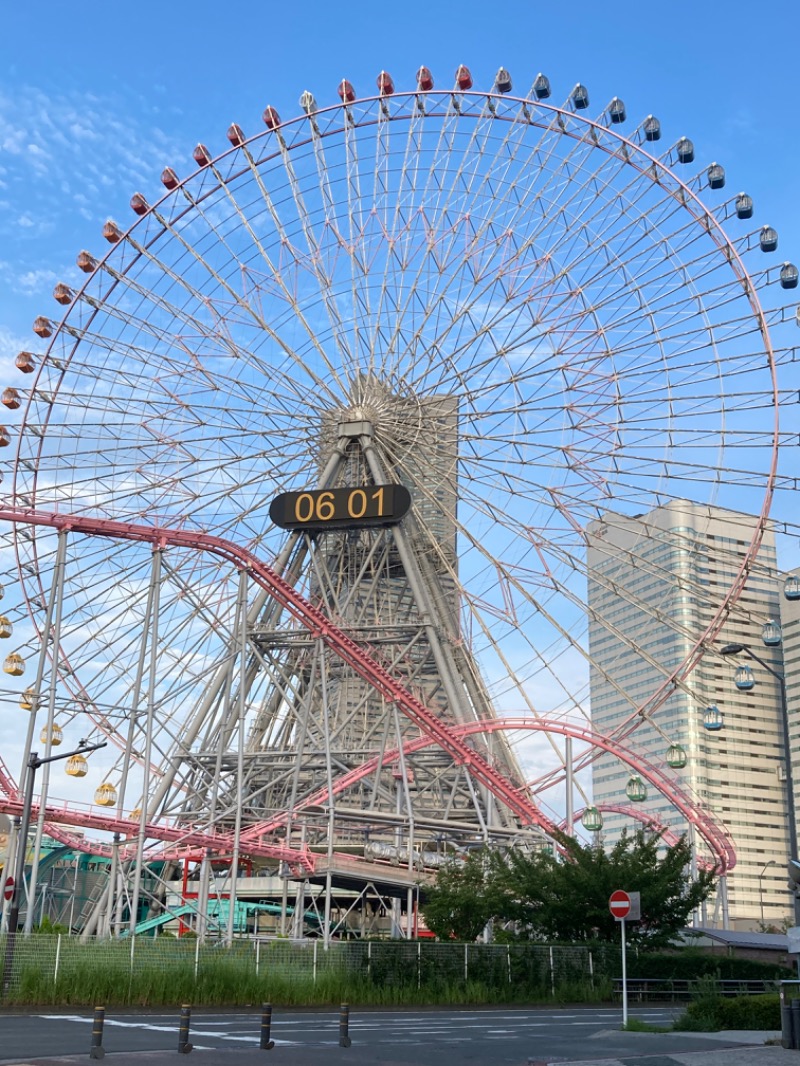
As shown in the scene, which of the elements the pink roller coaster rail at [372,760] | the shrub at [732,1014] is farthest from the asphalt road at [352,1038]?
the pink roller coaster rail at [372,760]

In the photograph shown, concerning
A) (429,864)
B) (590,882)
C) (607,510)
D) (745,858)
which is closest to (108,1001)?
(590,882)

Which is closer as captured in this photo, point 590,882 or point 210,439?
point 590,882

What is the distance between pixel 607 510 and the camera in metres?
43.3

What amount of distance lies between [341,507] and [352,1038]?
3155 cm

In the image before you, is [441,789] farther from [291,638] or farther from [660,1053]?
[660,1053]

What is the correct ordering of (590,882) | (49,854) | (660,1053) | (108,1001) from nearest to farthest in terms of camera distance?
(660,1053)
(108,1001)
(590,882)
(49,854)

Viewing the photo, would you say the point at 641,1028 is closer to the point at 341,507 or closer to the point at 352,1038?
the point at 352,1038

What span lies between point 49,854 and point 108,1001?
26.4 meters

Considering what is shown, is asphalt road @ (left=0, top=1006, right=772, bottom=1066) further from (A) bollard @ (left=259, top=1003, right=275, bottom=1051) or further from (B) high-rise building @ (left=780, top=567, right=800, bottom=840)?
(B) high-rise building @ (left=780, top=567, right=800, bottom=840)

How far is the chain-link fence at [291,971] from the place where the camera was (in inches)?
889

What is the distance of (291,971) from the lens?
2619 cm

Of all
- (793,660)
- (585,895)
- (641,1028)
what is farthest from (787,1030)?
(793,660)

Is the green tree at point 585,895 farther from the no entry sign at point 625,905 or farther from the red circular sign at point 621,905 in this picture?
the red circular sign at point 621,905

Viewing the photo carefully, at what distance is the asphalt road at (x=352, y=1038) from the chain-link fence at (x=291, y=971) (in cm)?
103
